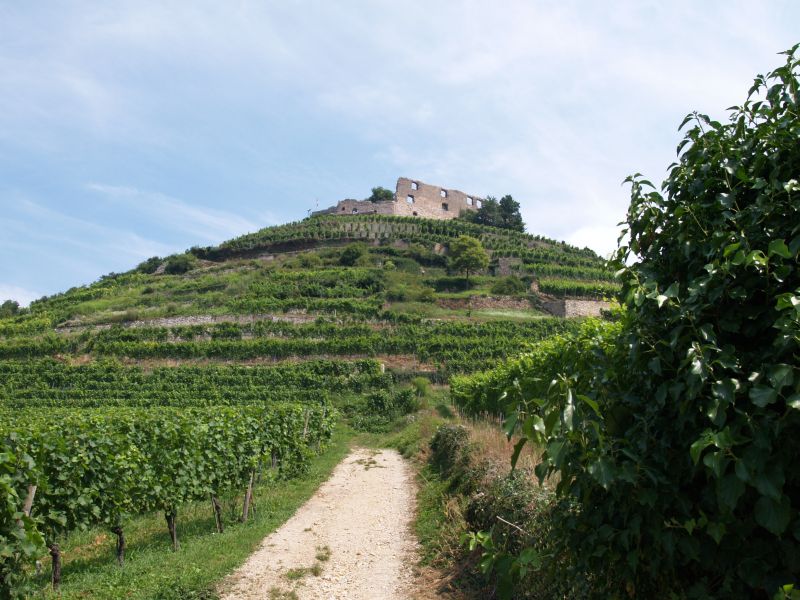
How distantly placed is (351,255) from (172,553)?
184ft

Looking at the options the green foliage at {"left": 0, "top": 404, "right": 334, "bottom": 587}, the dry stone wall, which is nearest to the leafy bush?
the dry stone wall

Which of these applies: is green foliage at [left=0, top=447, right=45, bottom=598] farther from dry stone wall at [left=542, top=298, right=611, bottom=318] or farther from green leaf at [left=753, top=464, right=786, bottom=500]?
dry stone wall at [left=542, top=298, right=611, bottom=318]

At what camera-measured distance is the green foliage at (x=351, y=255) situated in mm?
63438

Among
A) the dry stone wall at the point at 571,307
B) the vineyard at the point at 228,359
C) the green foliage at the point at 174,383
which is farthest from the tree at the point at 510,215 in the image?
the green foliage at the point at 174,383

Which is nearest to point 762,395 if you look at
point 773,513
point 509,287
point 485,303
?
point 773,513

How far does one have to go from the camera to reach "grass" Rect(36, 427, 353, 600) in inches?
255

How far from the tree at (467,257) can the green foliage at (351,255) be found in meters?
10.1

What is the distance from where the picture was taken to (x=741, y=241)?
2658mm

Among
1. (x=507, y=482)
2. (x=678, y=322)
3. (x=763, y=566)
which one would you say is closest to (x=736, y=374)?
(x=678, y=322)

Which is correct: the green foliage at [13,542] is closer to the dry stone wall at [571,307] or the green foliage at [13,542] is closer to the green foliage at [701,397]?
the green foliage at [701,397]

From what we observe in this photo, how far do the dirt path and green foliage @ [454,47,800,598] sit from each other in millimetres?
4650

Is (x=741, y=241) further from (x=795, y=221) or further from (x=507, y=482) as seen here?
(x=507, y=482)

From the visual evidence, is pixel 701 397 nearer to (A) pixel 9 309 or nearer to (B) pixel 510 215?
(A) pixel 9 309

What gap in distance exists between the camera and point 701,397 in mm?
2537
